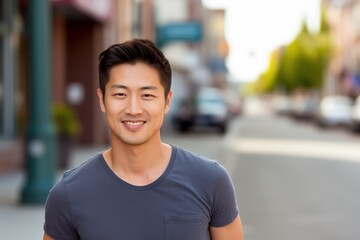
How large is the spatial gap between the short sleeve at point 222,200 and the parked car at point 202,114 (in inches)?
1247

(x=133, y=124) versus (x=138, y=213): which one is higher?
(x=133, y=124)

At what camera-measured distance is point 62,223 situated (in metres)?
2.36

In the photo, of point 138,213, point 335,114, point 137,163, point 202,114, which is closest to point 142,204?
point 138,213

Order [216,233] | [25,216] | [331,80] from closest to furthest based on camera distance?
1. [216,233]
2. [25,216]
3. [331,80]

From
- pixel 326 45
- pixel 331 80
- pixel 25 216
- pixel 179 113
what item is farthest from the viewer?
pixel 331 80

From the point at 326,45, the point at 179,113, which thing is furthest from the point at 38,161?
the point at 326,45

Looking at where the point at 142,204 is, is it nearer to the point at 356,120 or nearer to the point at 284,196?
the point at 284,196

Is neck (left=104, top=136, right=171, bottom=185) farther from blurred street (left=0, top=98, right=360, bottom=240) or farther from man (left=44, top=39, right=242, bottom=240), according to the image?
blurred street (left=0, top=98, right=360, bottom=240)

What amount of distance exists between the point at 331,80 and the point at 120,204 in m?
101

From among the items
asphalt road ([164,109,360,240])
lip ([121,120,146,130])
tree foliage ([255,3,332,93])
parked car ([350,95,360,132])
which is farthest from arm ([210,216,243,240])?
tree foliage ([255,3,332,93])

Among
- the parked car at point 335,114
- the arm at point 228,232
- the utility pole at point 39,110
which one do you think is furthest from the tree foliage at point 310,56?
the arm at point 228,232

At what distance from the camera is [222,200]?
7.82 ft

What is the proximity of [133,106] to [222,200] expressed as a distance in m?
0.37

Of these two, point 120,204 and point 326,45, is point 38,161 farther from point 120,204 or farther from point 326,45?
point 326,45
